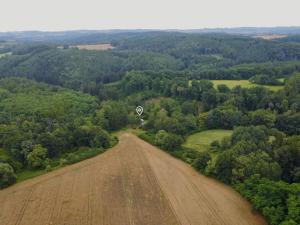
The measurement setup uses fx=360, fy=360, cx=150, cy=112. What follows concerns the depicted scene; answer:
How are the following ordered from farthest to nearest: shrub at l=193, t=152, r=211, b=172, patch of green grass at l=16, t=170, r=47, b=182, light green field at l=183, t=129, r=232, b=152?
light green field at l=183, t=129, r=232, b=152
shrub at l=193, t=152, r=211, b=172
patch of green grass at l=16, t=170, r=47, b=182

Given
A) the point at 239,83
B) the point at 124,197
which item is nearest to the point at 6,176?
the point at 124,197

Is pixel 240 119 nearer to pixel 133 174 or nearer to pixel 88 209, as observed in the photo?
pixel 133 174

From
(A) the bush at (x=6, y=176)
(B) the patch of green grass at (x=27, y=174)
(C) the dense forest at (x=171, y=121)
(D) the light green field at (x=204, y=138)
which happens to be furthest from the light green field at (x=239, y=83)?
(A) the bush at (x=6, y=176)

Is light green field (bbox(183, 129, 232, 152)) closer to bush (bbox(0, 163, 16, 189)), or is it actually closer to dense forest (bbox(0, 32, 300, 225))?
dense forest (bbox(0, 32, 300, 225))

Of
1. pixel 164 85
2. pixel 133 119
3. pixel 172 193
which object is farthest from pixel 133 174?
pixel 164 85

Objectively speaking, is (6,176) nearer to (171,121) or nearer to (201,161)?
(201,161)

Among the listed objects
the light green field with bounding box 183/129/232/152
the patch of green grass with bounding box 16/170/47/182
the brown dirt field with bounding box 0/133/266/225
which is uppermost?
the brown dirt field with bounding box 0/133/266/225

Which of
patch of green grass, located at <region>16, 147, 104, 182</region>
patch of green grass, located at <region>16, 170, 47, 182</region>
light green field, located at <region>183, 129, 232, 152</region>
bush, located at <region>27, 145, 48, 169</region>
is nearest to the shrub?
light green field, located at <region>183, 129, 232, 152</region>
